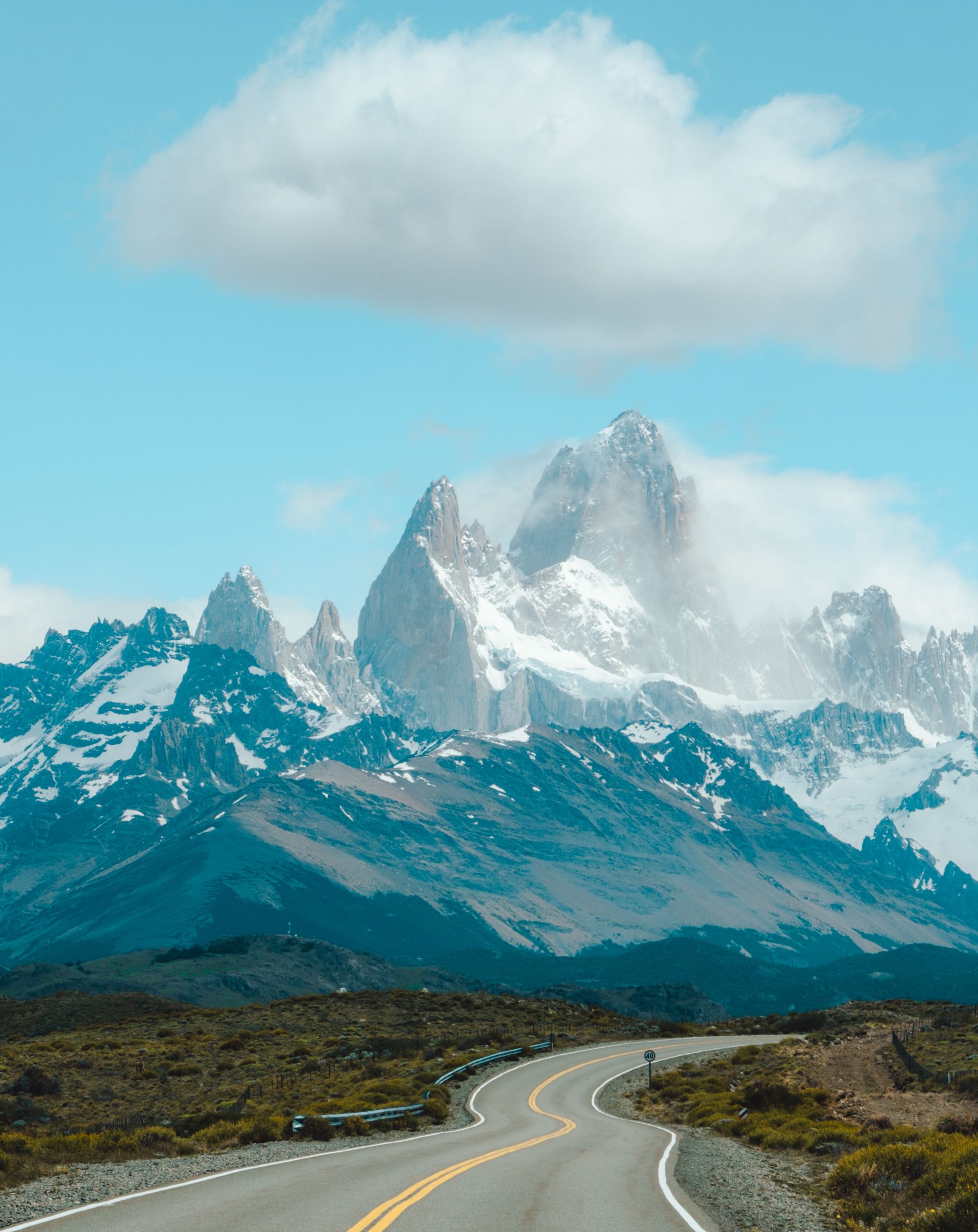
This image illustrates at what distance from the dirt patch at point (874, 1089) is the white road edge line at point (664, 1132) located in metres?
6.80

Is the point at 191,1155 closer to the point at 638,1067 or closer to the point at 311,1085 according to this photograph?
the point at 311,1085

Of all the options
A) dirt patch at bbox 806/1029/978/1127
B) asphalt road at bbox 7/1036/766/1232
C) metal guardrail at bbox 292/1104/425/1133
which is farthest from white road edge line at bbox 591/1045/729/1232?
metal guardrail at bbox 292/1104/425/1133

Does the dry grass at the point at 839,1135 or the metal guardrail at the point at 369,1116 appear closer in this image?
the dry grass at the point at 839,1135

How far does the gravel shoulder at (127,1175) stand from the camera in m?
24.9

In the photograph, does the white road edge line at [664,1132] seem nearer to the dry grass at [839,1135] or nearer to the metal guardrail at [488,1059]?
the dry grass at [839,1135]

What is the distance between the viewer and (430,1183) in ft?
90.9

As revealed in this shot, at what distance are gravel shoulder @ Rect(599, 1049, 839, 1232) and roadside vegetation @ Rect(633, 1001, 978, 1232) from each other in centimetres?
59

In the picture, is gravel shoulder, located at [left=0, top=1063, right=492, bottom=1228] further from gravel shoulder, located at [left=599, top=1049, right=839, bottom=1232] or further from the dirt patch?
the dirt patch

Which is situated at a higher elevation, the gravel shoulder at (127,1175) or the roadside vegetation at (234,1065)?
the gravel shoulder at (127,1175)

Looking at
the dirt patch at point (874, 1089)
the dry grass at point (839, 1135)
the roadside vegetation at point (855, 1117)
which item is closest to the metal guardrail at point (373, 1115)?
the roadside vegetation at point (855, 1117)

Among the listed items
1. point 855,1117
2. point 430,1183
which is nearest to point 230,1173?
point 430,1183

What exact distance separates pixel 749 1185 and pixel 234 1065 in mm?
40877

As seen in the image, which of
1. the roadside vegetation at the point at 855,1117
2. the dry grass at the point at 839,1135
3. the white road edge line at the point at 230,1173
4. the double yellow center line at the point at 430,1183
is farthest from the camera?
the roadside vegetation at the point at 855,1117

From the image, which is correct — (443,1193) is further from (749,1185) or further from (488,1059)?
(488,1059)
